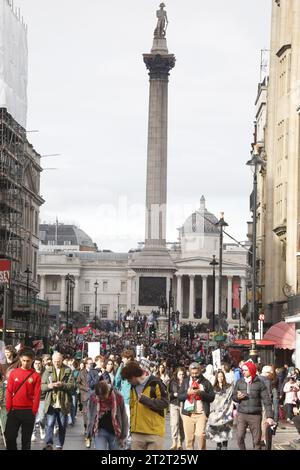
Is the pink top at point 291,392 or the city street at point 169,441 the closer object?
the city street at point 169,441

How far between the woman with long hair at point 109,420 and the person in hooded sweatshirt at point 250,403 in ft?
14.7

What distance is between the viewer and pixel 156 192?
145250mm

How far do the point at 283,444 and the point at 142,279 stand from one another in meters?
120

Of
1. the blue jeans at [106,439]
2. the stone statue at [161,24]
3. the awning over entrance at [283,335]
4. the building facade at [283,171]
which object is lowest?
the blue jeans at [106,439]

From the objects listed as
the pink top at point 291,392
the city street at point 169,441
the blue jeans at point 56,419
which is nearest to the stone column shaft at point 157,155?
the pink top at point 291,392

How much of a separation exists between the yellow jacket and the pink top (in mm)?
19309

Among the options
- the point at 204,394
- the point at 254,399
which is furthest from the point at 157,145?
the point at 254,399

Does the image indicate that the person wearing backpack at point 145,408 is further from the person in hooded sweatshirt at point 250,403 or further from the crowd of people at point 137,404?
the person in hooded sweatshirt at point 250,403

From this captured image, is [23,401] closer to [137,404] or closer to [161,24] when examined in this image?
[137,404]

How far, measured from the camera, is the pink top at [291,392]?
37.2 metres

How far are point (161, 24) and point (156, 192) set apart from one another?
22311 millimetres

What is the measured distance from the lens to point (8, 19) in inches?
3273

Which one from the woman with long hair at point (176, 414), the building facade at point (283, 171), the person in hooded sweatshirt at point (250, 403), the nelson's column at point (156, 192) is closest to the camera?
the person in hooded sweatshirt at point (250, 403)
